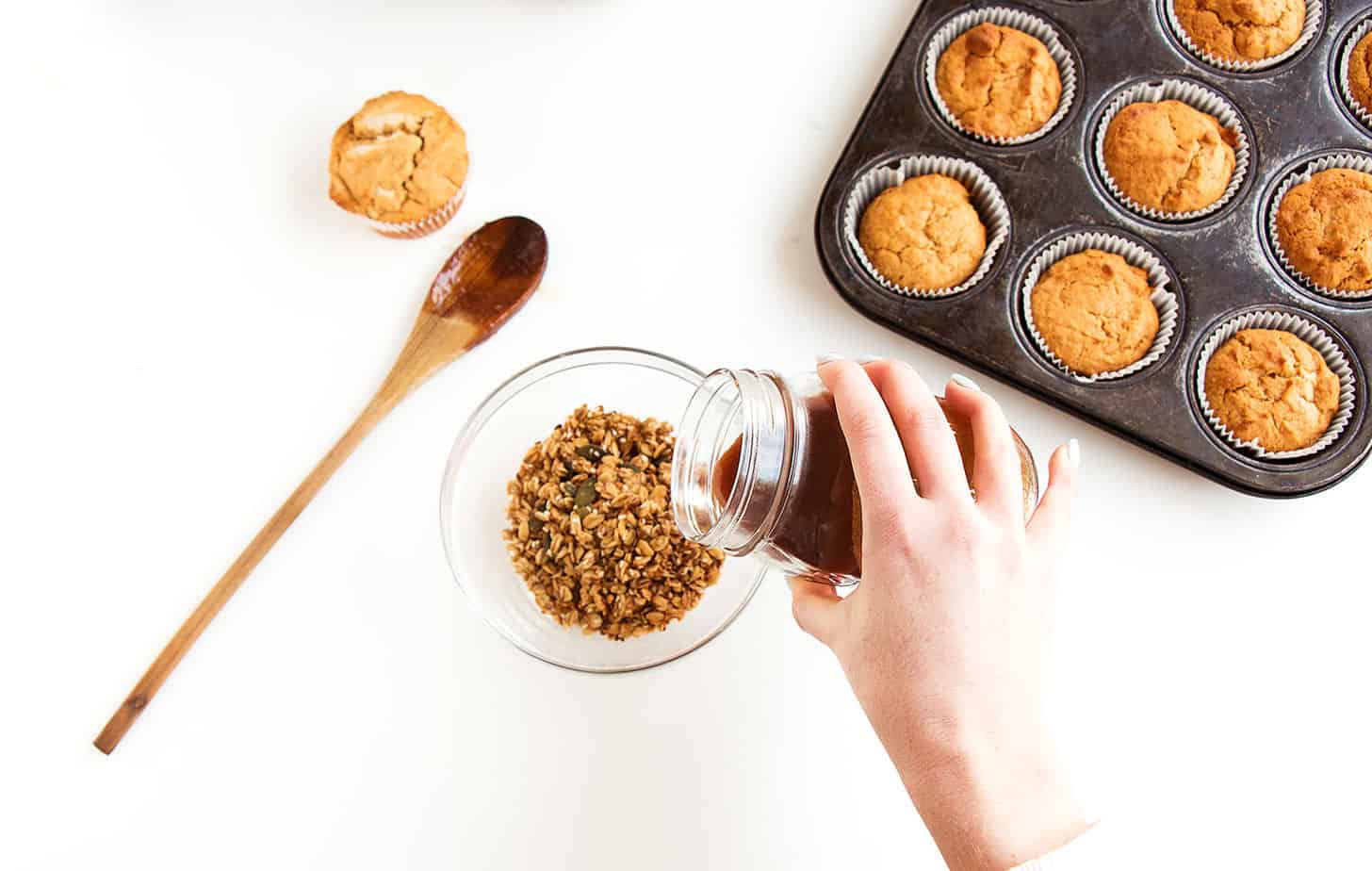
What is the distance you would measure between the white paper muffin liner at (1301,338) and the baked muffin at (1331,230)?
9 centimetres

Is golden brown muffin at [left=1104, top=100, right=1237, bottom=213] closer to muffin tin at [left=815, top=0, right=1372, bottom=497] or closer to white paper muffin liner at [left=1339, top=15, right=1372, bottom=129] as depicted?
muffin tin at [left=815, top=0, right=1372, bottom=497]

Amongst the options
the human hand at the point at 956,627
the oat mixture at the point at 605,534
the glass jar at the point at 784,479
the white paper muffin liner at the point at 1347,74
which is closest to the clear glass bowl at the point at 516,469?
the oat mixture at the point at 605,534

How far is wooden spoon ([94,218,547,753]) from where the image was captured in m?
1.61

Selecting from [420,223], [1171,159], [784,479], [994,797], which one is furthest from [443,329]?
[1171,159]

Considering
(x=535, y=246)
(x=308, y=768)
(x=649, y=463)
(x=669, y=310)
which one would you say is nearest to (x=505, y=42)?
(x=535, y=246)

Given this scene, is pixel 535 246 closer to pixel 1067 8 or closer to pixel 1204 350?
pixel 1067 8

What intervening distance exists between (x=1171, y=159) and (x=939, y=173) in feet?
1.27

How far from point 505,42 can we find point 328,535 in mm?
947

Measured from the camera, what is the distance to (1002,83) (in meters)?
1.68

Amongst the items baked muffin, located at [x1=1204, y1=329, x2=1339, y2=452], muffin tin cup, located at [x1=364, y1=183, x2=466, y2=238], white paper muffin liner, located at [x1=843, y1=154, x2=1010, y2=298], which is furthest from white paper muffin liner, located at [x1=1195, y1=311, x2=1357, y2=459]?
muffin tin cup, located at [x1=364, y1=183, x2=466, y2=238]

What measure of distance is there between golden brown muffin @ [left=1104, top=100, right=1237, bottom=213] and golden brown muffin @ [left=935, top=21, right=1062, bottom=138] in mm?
148

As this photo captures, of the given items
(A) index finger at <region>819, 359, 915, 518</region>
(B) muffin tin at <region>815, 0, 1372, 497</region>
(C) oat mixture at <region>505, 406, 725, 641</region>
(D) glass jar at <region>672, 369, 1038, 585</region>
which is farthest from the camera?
(B) muffin tin at <region>815, 0, 1372, 497</region>

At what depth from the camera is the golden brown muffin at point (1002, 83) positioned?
168 cm

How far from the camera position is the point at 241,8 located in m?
1.81
